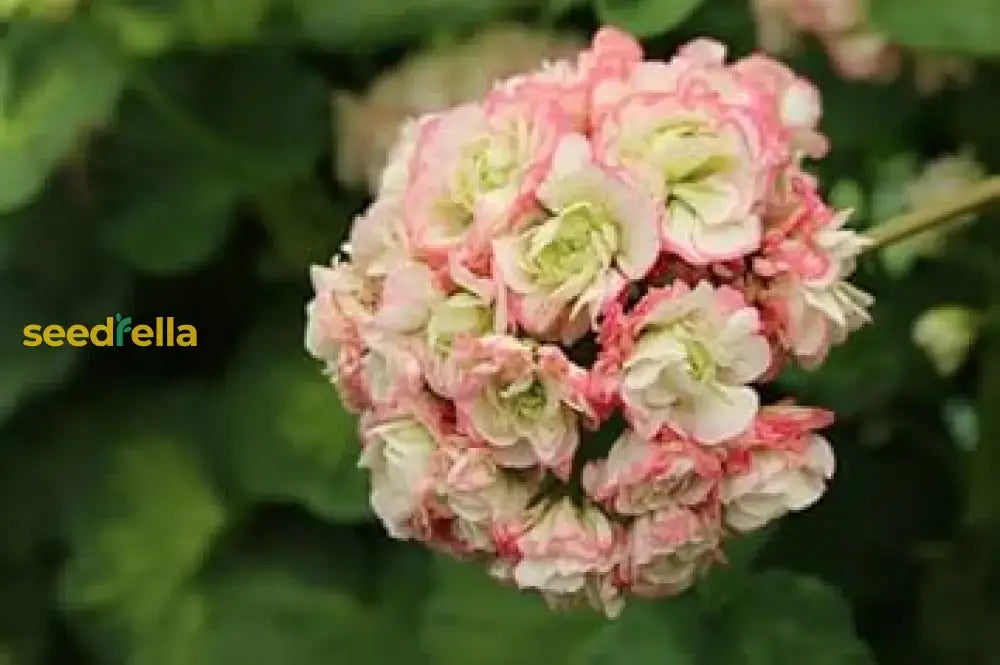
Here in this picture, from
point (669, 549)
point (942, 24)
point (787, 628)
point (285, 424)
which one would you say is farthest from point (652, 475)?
point (285, 424)

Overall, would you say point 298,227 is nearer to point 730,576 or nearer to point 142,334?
point 142,334

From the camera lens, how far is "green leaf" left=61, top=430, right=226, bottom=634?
2.81ft

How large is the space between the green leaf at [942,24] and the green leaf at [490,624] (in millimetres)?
216

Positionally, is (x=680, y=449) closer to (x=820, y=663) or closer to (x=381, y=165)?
(x=820, y=663)

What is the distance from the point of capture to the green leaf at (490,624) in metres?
0.70

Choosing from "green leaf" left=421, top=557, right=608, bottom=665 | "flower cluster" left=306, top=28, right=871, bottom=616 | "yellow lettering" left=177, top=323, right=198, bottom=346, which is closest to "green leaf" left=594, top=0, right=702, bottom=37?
"flower cluster" left=306, top=28, right=871, bottom=616

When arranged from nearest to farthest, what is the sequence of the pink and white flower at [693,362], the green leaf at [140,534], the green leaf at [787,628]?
the pink and white flower at [693,362], the green leaf at [787,628], the green leaf at [140,534]

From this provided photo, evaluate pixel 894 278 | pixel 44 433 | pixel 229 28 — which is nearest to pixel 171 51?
pixel 229 28

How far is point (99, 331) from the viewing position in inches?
34.6

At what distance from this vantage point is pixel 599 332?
522 mm

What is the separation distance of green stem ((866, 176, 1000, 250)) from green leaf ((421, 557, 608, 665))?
0.56 ft

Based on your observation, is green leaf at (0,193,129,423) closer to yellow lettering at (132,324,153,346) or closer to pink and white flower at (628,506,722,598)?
yellow lettering at (132,324,153,346)

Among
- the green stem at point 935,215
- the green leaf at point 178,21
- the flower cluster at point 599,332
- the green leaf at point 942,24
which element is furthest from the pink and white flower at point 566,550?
the green leaf at point 178,21

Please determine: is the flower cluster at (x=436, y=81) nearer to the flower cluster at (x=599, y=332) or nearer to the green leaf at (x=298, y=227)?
the green leaf at (x=298, y=227)
